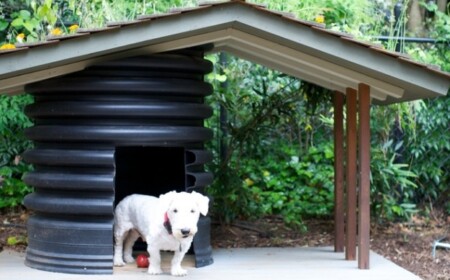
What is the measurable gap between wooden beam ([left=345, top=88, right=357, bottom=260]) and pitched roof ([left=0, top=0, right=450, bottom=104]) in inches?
23.6

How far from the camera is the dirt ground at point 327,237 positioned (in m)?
9.02

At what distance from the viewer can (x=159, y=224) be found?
22.9 feet

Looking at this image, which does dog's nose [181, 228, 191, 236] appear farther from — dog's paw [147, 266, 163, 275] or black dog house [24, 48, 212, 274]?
black dog house [24, 48, 212, 274]

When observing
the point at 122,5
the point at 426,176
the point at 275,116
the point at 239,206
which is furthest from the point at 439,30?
the point at 122,5

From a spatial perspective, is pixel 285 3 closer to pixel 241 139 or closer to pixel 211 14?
pixel 241 139

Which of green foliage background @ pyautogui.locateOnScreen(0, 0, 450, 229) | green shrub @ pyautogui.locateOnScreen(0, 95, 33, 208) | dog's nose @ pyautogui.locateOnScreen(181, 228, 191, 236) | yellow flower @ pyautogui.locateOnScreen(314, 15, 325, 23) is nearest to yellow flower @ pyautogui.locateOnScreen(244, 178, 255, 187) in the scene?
green foliage background @ pyautogui.locateOnScreen(0, 0, 450, 229)

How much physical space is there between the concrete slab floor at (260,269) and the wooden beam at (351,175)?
0.56 feet

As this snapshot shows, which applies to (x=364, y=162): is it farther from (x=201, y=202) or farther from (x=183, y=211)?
(x=183, y=211)

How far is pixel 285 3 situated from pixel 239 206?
236 centimetres

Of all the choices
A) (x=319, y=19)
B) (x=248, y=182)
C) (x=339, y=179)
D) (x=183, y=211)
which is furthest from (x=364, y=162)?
(x=248, y=182)

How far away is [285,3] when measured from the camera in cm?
926

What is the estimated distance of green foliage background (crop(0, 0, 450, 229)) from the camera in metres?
9.67

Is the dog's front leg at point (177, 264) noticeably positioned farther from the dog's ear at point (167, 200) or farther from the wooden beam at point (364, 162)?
the wooden beam at point (364, 162)

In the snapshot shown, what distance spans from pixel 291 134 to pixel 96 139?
422 centimetres
